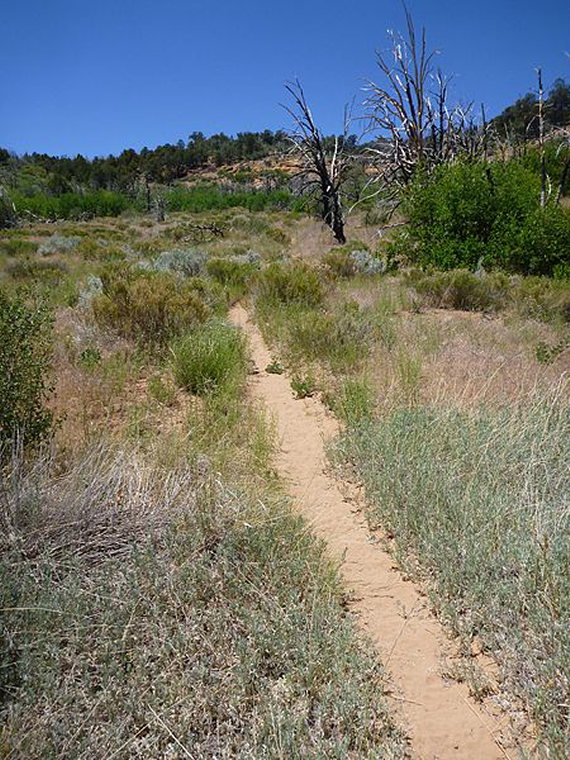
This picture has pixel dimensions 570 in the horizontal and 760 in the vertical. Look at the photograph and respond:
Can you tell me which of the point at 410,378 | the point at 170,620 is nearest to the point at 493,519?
the point at 170,620

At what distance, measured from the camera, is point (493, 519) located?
2.85 metres

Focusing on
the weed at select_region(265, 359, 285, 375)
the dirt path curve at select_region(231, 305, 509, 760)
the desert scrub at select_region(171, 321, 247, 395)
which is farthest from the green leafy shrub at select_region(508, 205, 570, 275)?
the dirt path curve at select_region(231, 305, 509, 760)

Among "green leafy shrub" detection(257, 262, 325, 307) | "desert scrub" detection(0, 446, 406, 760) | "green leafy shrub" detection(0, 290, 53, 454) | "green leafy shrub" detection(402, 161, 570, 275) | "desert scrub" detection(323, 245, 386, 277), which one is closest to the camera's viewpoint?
"desert scrub" detection(0, 446, 406, 760)

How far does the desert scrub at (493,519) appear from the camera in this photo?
6.88 ft

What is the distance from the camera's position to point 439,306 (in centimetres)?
861

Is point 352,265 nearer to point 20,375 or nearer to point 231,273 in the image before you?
point 231,273

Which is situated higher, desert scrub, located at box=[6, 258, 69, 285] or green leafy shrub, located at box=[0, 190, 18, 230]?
green leafy shrub, located at box=[0, 190, 18, 230]

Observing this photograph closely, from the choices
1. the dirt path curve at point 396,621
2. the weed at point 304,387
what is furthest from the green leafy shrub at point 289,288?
the dirt path curve at point 396,621

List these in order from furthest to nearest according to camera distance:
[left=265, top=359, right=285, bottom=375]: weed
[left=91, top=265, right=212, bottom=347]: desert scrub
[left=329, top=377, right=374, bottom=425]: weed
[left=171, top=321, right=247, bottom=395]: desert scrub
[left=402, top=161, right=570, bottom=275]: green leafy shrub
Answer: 1. [left=402, top=161, right=570, bottom=275]: green leafy shrub
2. [left=91, top=265, right=212, bottom=347]: desert scrub
3. [left=265, top=359, right=285, bottom=375]: weed
4. [left=171, top=321, right=247, bottom=395]: desert scrub
5. [left=329, top=377, right=374, bottom=425]: weed

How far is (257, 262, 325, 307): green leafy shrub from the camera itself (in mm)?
8625

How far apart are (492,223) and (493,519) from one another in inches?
359

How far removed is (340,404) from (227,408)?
3.78ft

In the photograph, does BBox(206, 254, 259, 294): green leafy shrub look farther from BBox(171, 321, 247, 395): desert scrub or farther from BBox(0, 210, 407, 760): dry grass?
BBox(0, 210, 407, 760): dry grass

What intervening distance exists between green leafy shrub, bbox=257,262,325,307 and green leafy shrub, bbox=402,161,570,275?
332cm
